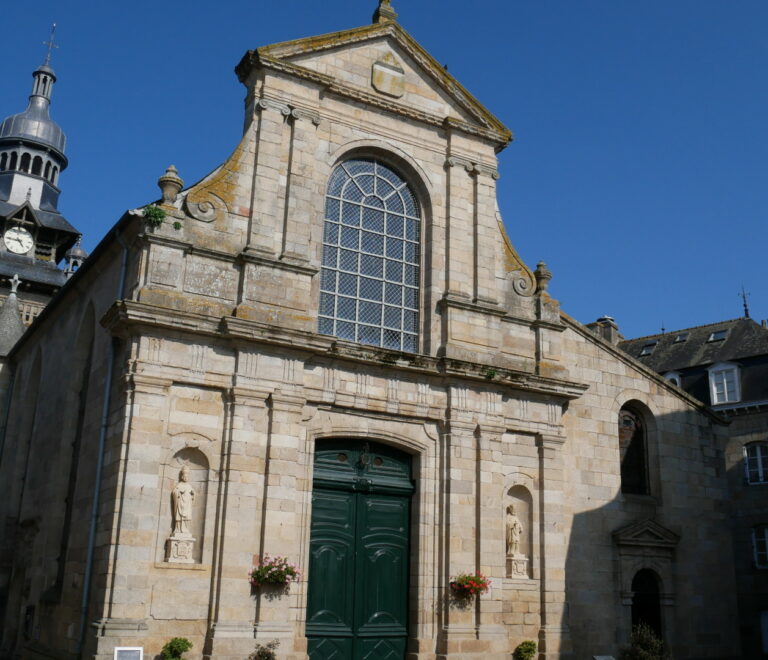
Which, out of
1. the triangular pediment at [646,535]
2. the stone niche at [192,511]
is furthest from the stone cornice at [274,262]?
the triangular pediment at [646,535]

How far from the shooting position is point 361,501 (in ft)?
45.7

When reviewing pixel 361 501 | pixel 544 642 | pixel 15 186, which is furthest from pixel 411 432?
pixel 15 186

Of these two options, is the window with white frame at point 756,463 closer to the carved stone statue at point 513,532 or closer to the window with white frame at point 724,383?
the window with white frame at point 724,383

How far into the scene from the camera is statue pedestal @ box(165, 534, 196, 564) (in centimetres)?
1176

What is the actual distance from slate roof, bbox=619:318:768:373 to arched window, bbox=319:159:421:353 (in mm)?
12275

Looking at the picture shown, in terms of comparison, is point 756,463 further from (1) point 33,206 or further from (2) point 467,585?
(1) point 33,206

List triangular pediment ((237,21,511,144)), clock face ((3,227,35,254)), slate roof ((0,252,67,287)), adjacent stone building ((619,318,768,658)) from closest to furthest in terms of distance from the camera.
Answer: triangular pediment ((237,21,511,144)), adjacent stone building ((619,318,768,658)), slate roof ((0,252,67,287)), clock face ((3,227,35,254))

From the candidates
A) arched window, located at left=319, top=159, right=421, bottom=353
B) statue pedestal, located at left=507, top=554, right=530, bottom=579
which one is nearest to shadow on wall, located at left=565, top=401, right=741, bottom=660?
statue pedestal, located at left=507, top=554, right=530, bottom=579

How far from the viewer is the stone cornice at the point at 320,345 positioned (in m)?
12.2

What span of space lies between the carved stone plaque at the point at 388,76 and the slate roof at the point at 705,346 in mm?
13011

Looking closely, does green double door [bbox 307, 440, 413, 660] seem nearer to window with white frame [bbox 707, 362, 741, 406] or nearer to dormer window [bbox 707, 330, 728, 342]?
window with white frame [bbox 707, 362, 741, 406]

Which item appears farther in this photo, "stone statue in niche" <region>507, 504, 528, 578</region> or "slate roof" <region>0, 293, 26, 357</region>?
"slate roof" <region>0, 293, 26, 357</region>

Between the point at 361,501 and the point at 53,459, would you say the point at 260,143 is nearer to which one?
the point at 361,501

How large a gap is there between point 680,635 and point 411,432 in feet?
22.6
